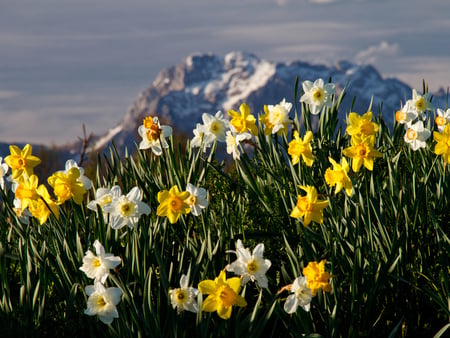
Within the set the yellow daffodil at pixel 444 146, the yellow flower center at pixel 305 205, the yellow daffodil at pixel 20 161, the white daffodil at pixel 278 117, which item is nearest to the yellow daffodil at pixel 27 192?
the yellow daffodil at pixel 20 161

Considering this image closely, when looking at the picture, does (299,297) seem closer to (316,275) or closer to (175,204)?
(316,275)

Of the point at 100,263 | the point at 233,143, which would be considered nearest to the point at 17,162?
the point at 100,263

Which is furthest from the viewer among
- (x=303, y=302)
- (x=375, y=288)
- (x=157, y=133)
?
(x=157, y=133)

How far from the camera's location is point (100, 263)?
2125mm

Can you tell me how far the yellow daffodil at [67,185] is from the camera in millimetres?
2447

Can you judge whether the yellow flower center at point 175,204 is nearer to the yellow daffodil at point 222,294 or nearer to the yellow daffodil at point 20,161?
the yellow daffodil at point 222,294

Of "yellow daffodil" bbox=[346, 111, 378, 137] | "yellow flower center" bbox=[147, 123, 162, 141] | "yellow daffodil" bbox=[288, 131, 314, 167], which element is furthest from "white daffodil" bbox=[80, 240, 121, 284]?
"yellow daffodil" bbox=[346, 111, 378, 137]

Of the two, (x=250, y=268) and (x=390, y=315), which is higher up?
(x=250, y=268)

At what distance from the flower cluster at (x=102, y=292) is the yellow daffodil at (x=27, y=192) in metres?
0.56

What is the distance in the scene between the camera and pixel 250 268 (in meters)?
2.15

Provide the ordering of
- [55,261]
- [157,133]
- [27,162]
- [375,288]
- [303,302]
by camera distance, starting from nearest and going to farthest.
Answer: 1. [303,302]
2. [375,288]
3. [55,261]
4. [27,162]
5. [157,133]

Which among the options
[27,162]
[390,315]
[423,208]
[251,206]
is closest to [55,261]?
[27,162]

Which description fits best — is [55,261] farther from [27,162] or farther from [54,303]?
[27,162]

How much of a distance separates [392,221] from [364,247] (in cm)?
43
